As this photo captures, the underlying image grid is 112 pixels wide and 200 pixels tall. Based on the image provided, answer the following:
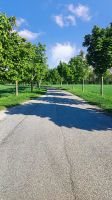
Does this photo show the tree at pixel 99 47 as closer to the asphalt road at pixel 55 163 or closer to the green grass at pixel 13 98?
the green grass at pixel 13 98

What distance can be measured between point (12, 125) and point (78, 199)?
10012 mm

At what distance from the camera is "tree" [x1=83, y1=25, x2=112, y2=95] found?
3511 centimetres

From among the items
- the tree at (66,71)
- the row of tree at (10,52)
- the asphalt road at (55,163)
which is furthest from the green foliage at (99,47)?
the tree at (66,71)

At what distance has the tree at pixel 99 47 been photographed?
3511cm

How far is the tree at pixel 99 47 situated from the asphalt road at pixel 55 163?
22087mm

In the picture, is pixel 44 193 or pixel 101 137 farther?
pixel 101 137

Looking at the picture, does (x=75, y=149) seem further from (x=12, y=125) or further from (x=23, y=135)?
(x=12, y=125)

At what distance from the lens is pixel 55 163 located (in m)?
8.48

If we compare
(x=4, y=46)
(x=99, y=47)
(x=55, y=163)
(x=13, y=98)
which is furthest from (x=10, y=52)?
(x=55, y=163)

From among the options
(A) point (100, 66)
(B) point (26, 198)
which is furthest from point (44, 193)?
(A) point (100, 66)

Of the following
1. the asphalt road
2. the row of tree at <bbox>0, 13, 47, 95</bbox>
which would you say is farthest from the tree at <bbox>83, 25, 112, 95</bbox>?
the asphalt road

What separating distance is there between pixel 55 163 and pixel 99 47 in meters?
29.1

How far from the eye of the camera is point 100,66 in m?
36.8

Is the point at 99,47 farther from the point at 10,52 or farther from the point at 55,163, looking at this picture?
the point at 55,163
